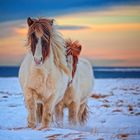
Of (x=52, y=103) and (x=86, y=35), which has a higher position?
(x=86, y=35)

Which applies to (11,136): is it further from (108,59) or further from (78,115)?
(108,59)

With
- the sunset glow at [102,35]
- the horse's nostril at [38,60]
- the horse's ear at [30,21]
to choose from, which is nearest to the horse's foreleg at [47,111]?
the horse's nostril at [38,60]

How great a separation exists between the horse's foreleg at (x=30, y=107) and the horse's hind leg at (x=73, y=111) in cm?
22

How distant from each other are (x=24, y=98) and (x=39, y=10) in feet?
1.85

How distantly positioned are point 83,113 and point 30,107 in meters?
0.33

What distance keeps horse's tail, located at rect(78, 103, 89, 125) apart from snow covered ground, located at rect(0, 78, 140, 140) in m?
0.03

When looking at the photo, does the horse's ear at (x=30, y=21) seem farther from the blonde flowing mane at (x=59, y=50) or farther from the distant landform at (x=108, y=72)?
the distant landform at (x=108, y=72)

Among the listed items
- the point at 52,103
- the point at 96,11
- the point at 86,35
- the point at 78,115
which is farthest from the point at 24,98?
the point at 96,11

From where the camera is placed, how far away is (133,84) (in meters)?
2.57

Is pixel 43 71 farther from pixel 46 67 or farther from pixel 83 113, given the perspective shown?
pixel 83 113

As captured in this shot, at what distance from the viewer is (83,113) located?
8.28 feet

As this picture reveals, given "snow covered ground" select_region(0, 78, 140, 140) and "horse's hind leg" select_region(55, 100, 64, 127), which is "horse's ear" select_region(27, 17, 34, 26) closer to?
"snow covered ground" select_region(0, 78, 140, 140)

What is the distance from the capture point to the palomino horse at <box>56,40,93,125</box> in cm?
249

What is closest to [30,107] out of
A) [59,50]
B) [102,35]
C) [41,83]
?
[41,83]
